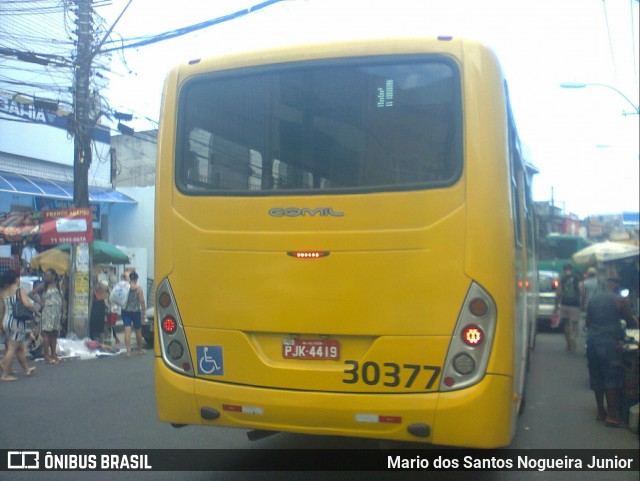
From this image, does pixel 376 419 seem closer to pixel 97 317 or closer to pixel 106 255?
pixel 97 317

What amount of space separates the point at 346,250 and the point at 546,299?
56.5 feet

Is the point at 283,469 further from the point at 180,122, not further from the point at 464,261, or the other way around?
the point at 180,122

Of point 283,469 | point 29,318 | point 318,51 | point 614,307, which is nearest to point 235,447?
point 283,469

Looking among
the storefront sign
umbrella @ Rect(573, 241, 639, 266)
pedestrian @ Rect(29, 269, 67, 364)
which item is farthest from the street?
the storefront sign

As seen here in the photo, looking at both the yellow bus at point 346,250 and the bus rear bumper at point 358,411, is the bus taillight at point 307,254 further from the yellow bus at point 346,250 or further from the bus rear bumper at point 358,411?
the bus rear bumper at point 358,411

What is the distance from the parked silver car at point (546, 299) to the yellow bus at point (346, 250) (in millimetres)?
16341

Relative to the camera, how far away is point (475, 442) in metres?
4.60

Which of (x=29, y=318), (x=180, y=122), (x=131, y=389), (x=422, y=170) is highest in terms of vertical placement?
(x=180, y=122)

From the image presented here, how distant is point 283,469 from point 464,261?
2.58m

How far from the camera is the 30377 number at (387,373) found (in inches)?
184

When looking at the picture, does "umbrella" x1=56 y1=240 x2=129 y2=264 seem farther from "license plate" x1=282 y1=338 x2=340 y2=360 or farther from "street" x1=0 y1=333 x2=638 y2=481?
"license plate" x1=282 y1=338 x2=340 y2=360

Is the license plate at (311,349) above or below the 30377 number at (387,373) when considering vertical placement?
above

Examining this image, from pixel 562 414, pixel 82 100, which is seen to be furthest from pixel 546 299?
pixel 82 100

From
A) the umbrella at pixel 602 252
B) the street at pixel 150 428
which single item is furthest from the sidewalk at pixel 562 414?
the umbrella at pixel 602 252
